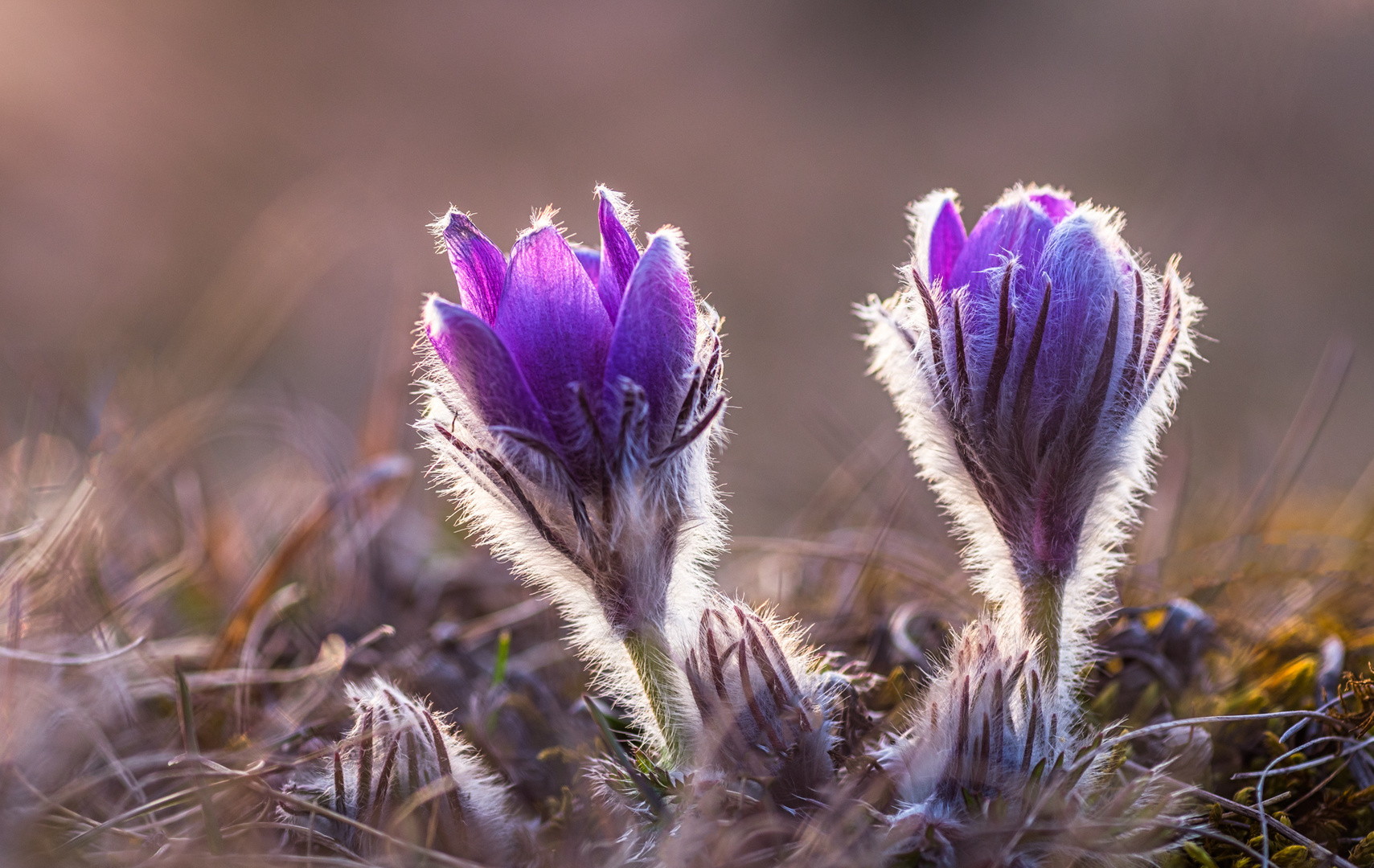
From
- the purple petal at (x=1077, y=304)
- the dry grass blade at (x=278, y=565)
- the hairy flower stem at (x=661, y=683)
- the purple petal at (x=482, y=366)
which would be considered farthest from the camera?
the dry grass blade at (x=278, y=565)

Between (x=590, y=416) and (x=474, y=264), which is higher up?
(x=474, y=264)

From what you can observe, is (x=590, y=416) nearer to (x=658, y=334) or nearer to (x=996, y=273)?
(x=658, y=334)

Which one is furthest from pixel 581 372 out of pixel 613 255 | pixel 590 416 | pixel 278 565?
pixel 278 565

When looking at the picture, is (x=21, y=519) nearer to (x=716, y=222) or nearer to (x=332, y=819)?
(x=332, y=819)

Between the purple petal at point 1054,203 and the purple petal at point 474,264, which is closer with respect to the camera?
the purple petal at point 474,264

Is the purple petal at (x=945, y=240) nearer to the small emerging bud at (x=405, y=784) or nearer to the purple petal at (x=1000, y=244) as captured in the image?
the purple petal at (x=1000, y=244)

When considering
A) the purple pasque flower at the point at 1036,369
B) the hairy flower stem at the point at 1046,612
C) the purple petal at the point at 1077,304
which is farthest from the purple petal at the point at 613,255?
the hairy flower stem at the point at 1046,612

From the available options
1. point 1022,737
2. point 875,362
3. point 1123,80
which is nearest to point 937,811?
point 1022,737
